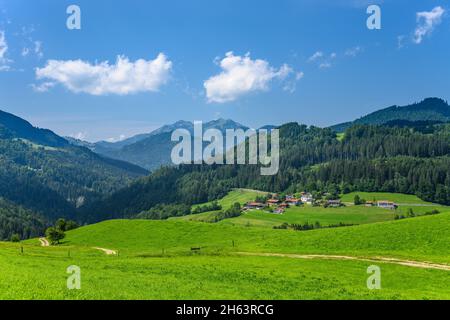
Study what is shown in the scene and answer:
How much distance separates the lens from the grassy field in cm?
3572

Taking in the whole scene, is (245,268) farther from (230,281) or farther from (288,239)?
(288,239)

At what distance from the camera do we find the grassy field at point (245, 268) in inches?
1406

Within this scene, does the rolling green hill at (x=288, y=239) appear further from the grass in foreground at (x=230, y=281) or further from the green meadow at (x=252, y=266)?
the grass in foreground at (x=230, y=281)

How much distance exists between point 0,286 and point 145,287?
1228cm

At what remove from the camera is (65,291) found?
3189cm

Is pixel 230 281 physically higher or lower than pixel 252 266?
higher

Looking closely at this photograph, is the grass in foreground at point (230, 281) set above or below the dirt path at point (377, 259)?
above

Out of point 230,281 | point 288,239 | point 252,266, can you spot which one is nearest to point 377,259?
point 252,266

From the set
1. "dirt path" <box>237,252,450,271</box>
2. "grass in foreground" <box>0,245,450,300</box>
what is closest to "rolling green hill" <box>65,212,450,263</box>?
"dirt path" <box>237,252,450,271</box>

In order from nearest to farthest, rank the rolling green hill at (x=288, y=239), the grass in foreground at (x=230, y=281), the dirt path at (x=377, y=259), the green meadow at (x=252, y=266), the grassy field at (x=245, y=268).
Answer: the grass in foreground at (x=230, y=281)
the grassy field at (x=245, y=268)
the green meadow at (x=252, y=266)
the dirt path at (x=377, y=259)
the rolling green hill at (x=288, y=239)

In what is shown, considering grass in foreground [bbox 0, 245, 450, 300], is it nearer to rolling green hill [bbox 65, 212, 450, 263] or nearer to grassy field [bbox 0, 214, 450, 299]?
grassy field [bbox 0, 214, 450, 299]

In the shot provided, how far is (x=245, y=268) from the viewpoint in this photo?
184 ft

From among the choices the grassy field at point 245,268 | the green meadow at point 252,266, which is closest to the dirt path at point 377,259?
the green meadow at point 252,266
